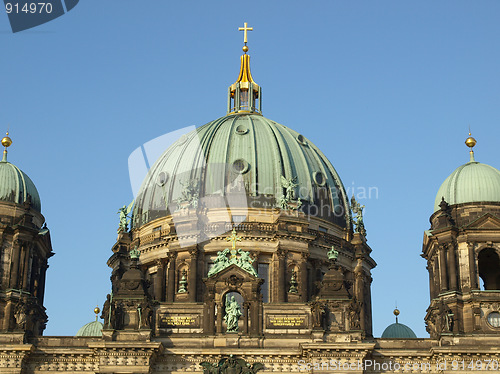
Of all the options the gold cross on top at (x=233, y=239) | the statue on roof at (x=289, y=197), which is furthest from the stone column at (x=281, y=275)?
the statue on roof at (x=289, y=197)

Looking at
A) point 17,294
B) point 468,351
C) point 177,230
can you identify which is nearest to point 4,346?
point 17,294

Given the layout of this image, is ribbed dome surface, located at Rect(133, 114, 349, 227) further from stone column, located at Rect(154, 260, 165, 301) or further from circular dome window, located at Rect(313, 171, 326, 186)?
stone column, located at Rect(154, 260, 165, 301)

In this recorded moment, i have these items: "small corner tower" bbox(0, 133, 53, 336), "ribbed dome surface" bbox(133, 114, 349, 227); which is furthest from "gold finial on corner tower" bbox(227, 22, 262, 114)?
"small corner tower" bbox(0, 133, 53, 336)

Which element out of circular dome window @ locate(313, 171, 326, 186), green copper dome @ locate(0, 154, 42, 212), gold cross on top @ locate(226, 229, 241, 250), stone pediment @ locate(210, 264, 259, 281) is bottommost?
stone pediment @ locate(210, 264, 259, 281)

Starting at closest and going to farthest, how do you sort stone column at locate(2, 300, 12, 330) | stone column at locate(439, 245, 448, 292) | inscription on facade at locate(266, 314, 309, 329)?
stone column at locate(2, 300, 12, 330) < inscription on facade at locate(266, 314, 309, 329) < stone column at locate(439, 245, 448, 292)

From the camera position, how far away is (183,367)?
58.2 meters

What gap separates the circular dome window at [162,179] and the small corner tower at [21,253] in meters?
10.4

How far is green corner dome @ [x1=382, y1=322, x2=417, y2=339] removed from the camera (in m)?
69.9

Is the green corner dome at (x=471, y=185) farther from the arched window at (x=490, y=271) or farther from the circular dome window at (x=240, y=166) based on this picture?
the circular dome window at (x=240, y=166)

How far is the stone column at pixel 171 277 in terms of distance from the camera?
219 ft

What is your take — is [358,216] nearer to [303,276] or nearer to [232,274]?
[303,276]

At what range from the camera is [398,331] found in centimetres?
7025

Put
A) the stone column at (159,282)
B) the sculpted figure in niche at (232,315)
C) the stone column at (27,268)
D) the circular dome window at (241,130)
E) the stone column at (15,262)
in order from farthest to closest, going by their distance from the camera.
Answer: the circular dome window at (241,130)
the stone column at (159,282)
the stone column at (27,268)
the stone column at (15,262)
the sculpted figure in niche at (232,315)

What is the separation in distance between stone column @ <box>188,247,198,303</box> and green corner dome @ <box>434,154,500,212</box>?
15443 millimetres
